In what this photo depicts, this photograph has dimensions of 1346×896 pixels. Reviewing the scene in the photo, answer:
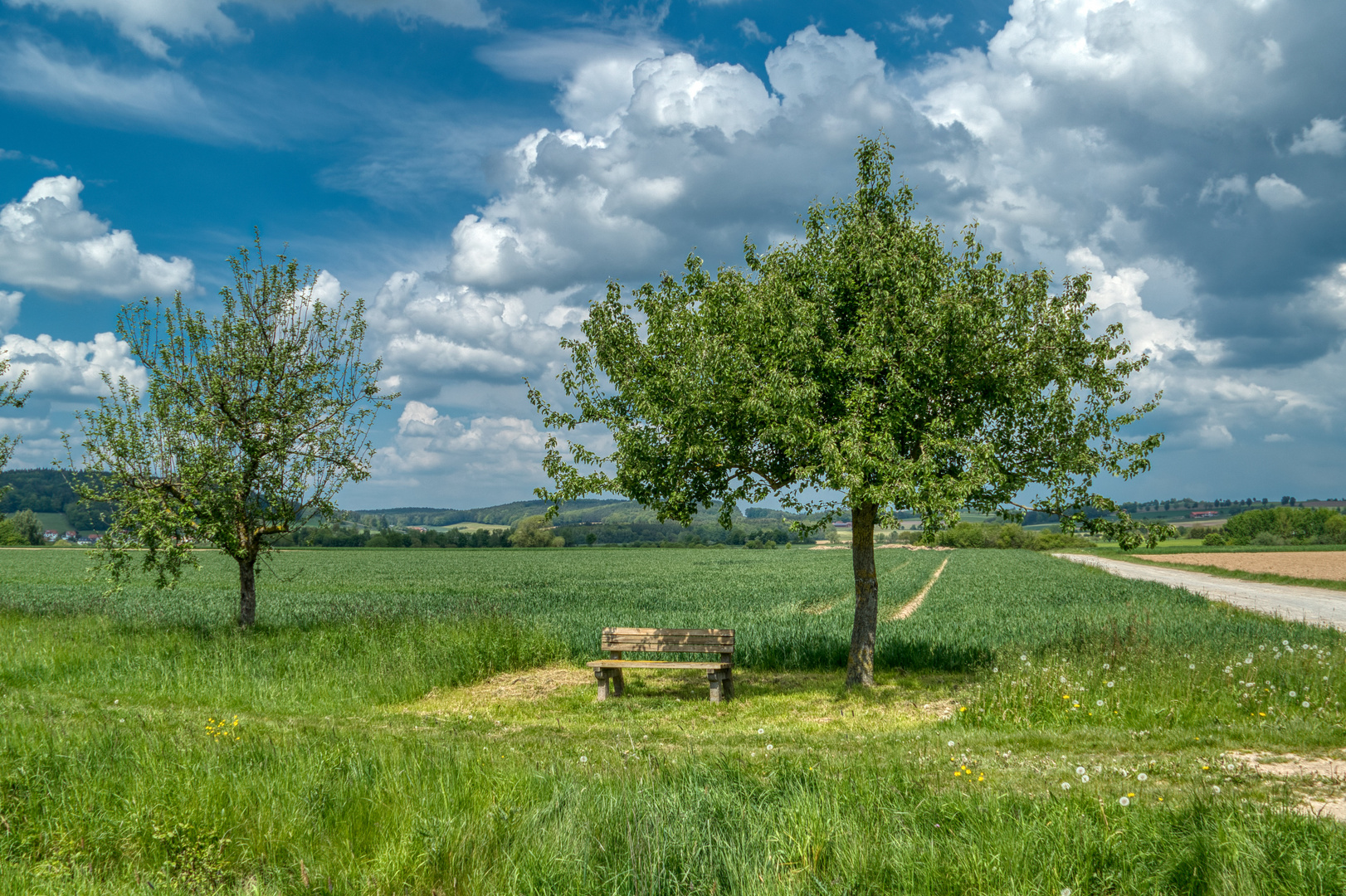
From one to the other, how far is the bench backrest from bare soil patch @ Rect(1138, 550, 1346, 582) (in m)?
46.4

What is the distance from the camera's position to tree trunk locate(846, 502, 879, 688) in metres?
12.4

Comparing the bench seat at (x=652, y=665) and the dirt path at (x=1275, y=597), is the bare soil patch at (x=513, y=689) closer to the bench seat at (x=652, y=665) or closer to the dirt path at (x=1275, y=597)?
the bench seat at (x=652, y=665)

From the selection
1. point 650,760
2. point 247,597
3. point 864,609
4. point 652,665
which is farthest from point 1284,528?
point 650,760

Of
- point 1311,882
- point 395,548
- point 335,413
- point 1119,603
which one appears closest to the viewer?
point 1311,882

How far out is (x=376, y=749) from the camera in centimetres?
689

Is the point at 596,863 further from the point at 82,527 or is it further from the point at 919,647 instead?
the point at 82,527

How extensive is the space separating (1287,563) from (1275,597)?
31221mm

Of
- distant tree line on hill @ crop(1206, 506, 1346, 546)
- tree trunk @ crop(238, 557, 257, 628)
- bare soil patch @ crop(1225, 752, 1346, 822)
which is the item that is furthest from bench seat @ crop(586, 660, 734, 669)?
distant tree line on hill @ crop(1206, 506, 1346, 546)

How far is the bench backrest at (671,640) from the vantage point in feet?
40.0

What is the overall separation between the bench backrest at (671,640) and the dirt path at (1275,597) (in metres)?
16.3

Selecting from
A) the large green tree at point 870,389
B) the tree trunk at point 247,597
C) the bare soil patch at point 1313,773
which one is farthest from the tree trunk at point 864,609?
the tree trunk at point 247,597

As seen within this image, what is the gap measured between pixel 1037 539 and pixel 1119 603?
107864mm

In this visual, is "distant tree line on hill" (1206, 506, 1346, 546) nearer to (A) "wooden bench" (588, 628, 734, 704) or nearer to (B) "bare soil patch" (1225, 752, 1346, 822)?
(B) "bare soil patch" (1225, 752, 1346, 822)

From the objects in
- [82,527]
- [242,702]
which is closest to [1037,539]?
[242,702]
